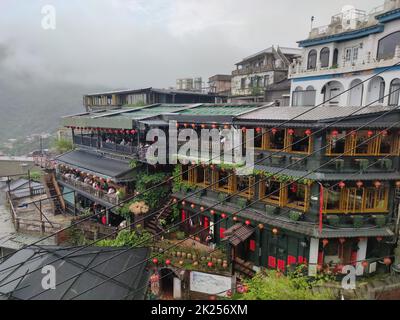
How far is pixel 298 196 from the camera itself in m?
19.0

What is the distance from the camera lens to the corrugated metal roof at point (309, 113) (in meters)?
16.8

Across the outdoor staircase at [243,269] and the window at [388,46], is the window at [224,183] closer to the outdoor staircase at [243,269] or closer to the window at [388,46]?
the outdoor staircase at [243,269]

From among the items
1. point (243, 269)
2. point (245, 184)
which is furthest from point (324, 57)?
point (243, 269)

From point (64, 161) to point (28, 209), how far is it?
6.82 metres

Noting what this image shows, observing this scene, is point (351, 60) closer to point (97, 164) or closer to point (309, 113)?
point (309, 113)

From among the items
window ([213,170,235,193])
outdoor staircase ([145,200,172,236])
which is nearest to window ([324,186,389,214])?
window ([213,170,235,193])

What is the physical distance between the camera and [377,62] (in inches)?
876

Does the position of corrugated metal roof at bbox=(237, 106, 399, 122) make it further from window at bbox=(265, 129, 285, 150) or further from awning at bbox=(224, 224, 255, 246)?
awning at bbox=(224, 224, 255, 246)

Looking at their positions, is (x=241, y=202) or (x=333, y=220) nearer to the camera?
(x=333, y=220)

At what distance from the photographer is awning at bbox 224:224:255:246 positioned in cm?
1838

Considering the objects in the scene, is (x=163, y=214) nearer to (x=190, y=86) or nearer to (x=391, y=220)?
(x=391, y=220)

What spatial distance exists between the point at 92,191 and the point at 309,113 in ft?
64.5

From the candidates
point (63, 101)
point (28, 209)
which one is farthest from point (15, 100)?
point (28, 209)

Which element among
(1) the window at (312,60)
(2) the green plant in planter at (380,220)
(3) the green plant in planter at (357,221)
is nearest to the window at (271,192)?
(3) the green plant in planter at (357,221)
